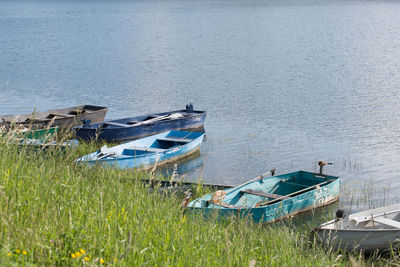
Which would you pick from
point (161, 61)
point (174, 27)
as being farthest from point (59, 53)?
point (174, 27)

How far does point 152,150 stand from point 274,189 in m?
5.44

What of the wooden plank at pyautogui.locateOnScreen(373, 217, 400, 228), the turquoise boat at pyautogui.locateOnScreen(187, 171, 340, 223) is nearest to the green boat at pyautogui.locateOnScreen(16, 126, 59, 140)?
the turquoise boat at pyautogui.locateOnScreen(187, 171, 340, 223)

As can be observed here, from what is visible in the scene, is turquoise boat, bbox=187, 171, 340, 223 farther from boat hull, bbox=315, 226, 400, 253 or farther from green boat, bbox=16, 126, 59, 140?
green boat, bbox=16, 126, 59, 140

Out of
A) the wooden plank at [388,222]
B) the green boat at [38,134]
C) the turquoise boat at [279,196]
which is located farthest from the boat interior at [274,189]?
the green boat at [38,134]

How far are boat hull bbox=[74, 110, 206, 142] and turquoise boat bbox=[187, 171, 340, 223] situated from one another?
720 centimetres

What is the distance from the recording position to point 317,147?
21.6m

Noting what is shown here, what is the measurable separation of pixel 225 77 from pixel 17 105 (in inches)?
598

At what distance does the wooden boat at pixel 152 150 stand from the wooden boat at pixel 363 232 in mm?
6780

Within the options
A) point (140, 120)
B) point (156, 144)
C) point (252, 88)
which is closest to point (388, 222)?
point (156, 144)

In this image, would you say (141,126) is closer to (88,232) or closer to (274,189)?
(274,189)

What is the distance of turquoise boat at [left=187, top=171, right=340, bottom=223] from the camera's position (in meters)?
12.2

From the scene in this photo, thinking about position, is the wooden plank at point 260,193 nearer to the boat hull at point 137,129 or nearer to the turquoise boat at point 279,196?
the turquoise boat at point 279,196

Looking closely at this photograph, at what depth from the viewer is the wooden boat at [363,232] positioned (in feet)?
33.8

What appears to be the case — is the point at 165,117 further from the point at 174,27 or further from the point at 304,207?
the point at 174,27
